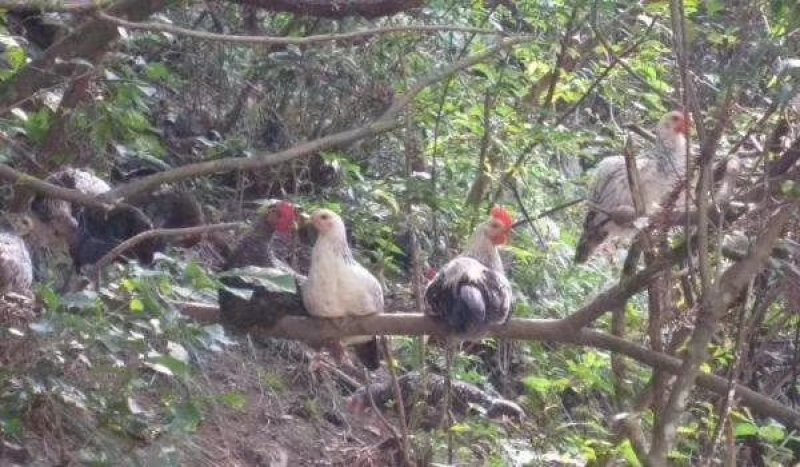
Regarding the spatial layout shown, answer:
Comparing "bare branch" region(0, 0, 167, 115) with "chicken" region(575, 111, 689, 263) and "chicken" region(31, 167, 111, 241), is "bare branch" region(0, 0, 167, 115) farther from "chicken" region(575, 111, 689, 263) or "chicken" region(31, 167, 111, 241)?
"chicken" region(575, 111, 689, 263)

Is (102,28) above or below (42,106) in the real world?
above

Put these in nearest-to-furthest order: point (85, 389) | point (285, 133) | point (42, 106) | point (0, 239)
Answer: point (85, 389), point (0, 239), point (42, 106), point (285, 133)

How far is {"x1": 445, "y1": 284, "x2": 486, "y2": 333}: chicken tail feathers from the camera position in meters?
5.26

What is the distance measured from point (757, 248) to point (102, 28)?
8.49 ft

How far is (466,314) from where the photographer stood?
5270 mm

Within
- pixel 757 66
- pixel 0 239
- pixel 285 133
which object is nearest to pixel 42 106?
pixel 0 239

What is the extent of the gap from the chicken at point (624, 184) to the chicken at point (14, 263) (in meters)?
2.87

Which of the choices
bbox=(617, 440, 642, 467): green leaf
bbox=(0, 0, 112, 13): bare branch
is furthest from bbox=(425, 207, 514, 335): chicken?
bbox=(0, 0, 112, 13): bare branch

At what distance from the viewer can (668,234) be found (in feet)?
16.4

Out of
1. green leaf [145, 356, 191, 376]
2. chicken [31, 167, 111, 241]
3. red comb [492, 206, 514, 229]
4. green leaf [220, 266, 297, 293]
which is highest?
green leaf [220, 266, 297, 293]

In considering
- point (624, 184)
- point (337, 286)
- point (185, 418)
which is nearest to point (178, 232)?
point (185, 418)

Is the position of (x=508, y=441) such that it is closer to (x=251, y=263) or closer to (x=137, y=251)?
(x=251, y=263)

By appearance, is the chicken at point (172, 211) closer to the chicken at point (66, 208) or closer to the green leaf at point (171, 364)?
the chicken at point (66, 208)

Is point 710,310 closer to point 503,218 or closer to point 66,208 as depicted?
point 503,218
